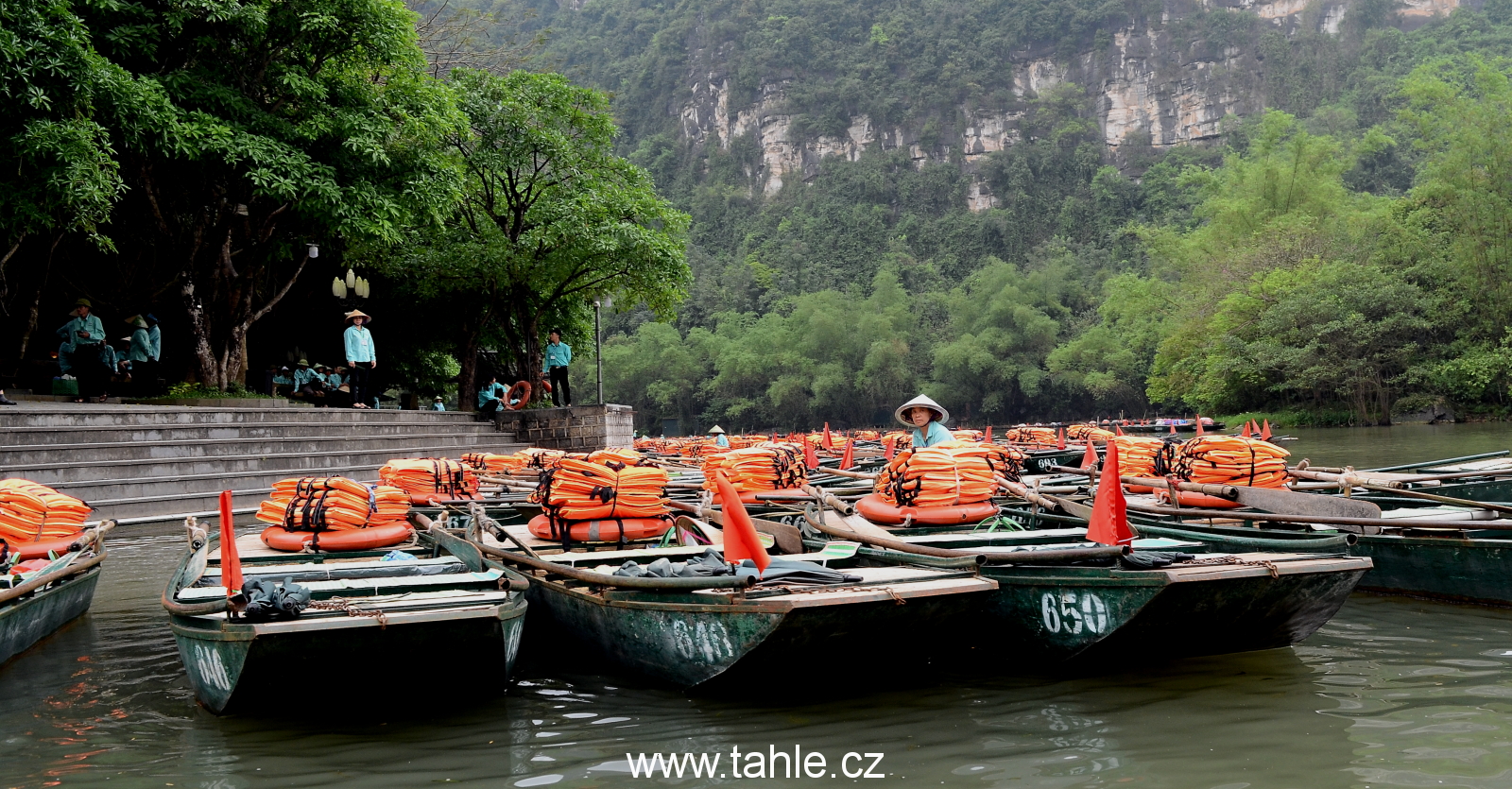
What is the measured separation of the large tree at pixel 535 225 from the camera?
19812mm

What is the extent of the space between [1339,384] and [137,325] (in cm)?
3158

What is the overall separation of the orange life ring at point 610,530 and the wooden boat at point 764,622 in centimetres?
126

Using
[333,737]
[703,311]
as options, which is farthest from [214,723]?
[703,311]

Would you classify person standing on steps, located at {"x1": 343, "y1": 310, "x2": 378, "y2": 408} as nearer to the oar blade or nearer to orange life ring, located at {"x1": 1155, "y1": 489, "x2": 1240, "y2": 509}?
orange life ring, located at {"x1": 1155, "y1": 489, "x2": 1240, "y2": 509}

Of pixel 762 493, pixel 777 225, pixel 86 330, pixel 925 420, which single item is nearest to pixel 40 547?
pixel 762 493

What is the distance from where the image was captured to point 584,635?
5.55m

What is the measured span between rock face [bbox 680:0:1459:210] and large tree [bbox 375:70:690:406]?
65306 mm

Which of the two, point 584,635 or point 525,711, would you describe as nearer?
point 525,711

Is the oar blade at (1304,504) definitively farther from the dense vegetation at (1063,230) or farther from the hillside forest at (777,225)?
the dense vegetation at (1063,230)

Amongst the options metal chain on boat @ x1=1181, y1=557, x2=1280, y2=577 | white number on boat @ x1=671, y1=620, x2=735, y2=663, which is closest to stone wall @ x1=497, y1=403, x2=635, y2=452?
white number on boat @ x1=671, y1=620, x2=735, y2=663

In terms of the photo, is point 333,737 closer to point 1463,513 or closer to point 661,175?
point 1463,513

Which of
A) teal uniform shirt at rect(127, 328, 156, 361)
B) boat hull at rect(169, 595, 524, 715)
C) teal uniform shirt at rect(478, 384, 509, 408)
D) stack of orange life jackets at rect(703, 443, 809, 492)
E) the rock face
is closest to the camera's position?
boat hull at rect(169, 595, 524, 715)

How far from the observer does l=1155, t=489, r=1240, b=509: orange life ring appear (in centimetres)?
727

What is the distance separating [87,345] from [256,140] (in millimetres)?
3569
